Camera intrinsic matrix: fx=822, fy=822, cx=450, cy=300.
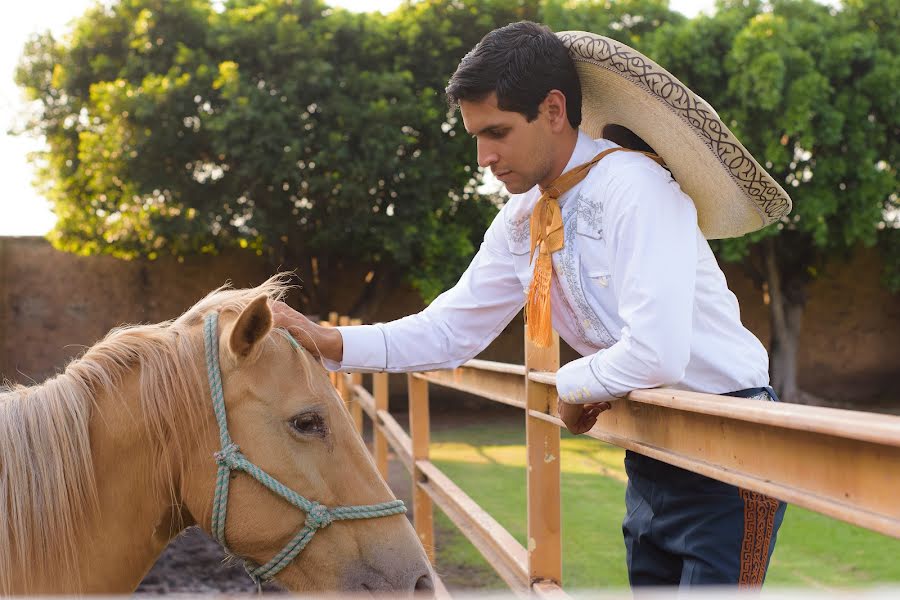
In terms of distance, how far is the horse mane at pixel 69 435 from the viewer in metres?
1.54

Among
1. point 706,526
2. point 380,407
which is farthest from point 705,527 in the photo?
point 380,407

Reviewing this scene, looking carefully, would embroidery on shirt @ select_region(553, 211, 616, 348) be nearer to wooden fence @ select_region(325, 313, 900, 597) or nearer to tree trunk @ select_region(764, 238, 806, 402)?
wooden fence @ select_region(325, 313, 900, 597)

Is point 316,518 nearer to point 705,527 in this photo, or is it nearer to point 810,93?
point 705,527

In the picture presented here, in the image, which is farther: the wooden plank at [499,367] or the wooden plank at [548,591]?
the wooden plank at [499,367]

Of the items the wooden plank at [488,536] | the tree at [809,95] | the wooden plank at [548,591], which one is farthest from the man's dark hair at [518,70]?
the tree at [809,95]

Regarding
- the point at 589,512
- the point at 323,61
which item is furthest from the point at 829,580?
the point at 323,61

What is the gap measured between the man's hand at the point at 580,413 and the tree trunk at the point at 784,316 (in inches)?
439

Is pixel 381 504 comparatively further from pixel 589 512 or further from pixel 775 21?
pixel 775 21

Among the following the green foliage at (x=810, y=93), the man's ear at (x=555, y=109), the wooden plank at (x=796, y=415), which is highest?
the green foliage at (x=810, y=93)

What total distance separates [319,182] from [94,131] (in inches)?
133

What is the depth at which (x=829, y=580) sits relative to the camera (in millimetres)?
4355

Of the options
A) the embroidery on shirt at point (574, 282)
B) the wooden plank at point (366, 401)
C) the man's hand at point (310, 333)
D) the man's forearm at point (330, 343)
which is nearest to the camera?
the embroidery on shirt at point (574, 282)

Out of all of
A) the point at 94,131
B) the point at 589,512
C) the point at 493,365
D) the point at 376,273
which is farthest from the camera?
the point at 376,273

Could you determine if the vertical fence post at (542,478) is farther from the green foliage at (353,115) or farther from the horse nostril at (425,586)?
the green foliage at (353,115)
